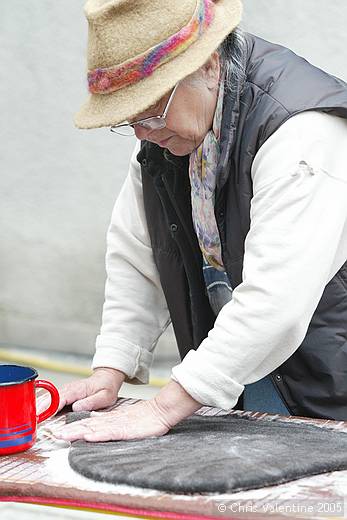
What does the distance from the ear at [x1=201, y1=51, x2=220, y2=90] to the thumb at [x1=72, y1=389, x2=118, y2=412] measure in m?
0.62

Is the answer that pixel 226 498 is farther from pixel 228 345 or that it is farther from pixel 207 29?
pixel 207 29

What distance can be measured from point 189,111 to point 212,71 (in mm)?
85

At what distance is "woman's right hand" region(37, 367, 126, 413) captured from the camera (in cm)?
179

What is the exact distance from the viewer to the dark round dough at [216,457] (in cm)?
130

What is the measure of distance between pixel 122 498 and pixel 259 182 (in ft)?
1.96

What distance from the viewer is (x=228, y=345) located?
1.53 metres

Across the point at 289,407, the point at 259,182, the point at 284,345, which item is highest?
the point at 259,182

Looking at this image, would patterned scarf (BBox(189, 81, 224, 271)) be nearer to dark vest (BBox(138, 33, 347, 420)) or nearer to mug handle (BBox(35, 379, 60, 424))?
dark vest (BBox(138, 33, 347, 420))

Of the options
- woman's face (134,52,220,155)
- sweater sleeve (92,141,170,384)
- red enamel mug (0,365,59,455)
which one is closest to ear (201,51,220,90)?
woman's face (134,52,220,155)

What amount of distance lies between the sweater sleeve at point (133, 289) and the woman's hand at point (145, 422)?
0.32 meters

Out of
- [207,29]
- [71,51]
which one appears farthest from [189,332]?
[71,51]

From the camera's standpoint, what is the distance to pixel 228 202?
1.74 metres

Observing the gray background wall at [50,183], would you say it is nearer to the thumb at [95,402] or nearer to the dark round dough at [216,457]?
the thumb at [95,402]

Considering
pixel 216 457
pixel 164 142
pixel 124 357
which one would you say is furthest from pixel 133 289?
pixel 216 457
